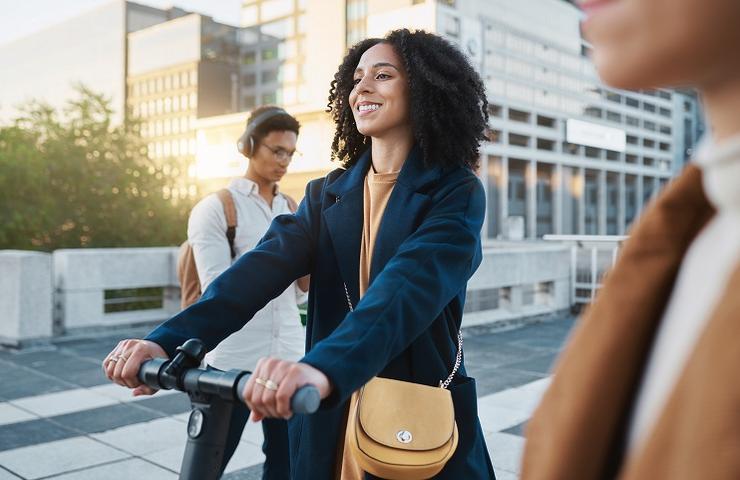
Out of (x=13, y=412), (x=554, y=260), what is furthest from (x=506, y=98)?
(x=13, y=412)

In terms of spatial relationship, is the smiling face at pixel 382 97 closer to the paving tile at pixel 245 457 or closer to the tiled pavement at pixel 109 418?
the tiled pavement at pixel 109 418

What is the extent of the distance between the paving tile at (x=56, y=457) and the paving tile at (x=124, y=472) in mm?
94

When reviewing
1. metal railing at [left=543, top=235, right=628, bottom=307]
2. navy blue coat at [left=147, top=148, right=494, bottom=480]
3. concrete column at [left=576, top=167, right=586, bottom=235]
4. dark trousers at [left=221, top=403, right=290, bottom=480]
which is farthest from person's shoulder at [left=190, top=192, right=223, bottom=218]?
concrete column at [left=576, top=167, right=586, bottom=235]

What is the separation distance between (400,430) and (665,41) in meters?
1.24

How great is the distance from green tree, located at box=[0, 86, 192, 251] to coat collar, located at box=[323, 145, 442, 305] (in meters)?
15.2

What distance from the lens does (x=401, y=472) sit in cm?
174

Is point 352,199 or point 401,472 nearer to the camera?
point 401,472

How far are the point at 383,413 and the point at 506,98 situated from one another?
243 feet

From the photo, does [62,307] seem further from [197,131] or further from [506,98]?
[197,131]

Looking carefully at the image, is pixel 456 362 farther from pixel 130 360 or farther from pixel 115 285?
pixel 115 285

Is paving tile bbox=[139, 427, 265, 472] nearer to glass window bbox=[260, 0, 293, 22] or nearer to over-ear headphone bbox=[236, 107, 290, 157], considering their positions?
over-ear headphone bbox=[236, 107, 290, 157]

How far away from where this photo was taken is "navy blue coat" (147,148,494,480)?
5.72ft

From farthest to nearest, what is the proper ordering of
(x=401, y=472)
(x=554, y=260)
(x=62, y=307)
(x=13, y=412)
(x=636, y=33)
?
(x=554, y=260) → (x=62, y=307) → (x=13, y=412) → (x=401, y=472) → (x=636, y=33)

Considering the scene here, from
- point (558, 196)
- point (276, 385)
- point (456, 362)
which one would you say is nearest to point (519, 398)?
point (456, 362)
